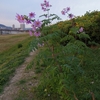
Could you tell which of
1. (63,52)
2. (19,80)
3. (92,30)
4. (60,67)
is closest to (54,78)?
(60,67)

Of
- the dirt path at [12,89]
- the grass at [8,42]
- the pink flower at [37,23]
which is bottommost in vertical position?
the grass at [8,42]

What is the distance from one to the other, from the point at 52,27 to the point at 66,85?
0.75 metres

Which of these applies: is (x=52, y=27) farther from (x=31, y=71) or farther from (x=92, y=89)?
(x=31, y=71)

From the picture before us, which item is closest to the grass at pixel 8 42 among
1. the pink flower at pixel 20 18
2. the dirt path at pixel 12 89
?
the dirt path at pixel 12 89

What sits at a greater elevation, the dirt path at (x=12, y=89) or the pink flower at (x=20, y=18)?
the pink flower at (x=20, y=18)

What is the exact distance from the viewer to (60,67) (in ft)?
8.53

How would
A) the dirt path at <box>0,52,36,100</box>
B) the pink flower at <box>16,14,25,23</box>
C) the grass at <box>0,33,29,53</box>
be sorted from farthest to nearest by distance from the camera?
the grass at <box>0,33,29,53</box> < the dirt path at <box>0,52,36,100</box> < the pink flower at <box>16,14,25,23</box>

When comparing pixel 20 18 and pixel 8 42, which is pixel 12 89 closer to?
pixel 20 18

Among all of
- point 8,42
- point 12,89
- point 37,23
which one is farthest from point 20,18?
point 8,42

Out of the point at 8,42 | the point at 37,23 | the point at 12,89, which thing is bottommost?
the point at 8,42

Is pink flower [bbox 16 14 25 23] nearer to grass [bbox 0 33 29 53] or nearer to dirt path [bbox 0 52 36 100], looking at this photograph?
dirt path [bbox 0 52 36 100]

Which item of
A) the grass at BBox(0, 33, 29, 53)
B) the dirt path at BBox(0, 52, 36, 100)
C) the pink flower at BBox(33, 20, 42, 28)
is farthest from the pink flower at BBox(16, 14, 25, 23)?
the grass at BBox(0, 33, 29, 53)

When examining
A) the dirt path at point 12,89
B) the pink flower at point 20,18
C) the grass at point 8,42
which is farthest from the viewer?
the grass at point 8,42

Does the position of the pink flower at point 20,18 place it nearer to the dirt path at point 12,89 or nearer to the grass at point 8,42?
the dirt path at point 12,89
